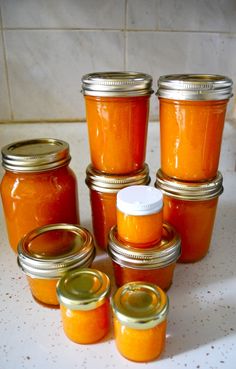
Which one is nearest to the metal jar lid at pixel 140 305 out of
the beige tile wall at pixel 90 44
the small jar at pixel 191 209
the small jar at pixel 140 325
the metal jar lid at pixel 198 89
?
the small jar at pixel 140 325

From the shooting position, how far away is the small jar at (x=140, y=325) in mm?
380

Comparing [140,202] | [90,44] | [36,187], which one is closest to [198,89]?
[140,202]

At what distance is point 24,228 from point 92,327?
0.71 feet

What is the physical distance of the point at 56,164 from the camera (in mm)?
535

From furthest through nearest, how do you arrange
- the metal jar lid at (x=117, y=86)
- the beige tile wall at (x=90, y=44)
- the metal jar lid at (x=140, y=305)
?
1. the beige tile wall at (x=90, y=44)
2. the metal jar lid at (x=117, y=86)
3. the metal jar lid at (x=140, y=305)

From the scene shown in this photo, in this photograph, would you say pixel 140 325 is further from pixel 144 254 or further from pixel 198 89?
pixel 198 89

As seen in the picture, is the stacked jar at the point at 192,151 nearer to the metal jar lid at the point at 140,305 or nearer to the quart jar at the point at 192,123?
the quart jar at the point at 192,123

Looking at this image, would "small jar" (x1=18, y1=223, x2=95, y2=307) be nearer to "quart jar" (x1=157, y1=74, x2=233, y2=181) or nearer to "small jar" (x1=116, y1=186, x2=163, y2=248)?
"small jar" (x1=116, y1=186, x2=163, y2=248)

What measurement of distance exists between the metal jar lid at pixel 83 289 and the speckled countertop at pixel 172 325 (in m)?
0.06

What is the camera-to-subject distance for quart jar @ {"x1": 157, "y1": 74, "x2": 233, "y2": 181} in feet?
1.53

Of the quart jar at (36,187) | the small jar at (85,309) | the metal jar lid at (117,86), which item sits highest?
the metal jar lid at (117,86)

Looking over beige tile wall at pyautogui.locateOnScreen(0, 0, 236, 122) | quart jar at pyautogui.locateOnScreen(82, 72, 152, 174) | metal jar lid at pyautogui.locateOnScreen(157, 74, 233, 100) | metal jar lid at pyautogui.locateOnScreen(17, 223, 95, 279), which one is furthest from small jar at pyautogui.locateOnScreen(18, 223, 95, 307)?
beige tile wall at pyautogui.locateOnScreen(0, 0, 236, 122)

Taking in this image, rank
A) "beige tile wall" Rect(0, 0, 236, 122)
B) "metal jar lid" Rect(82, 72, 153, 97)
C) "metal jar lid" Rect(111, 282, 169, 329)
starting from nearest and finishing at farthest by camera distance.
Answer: "metal jar lid" Rect(111, 282, 169, 329)
"metal jar lid" Rect(82, 72, 153, 97)
"beige tile wall" Rect(0, 0, 236, 122)

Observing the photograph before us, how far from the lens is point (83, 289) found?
1.38ft
